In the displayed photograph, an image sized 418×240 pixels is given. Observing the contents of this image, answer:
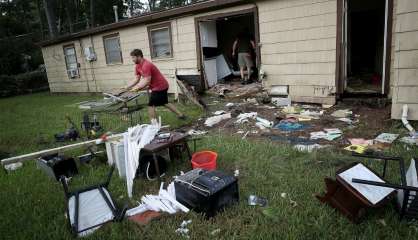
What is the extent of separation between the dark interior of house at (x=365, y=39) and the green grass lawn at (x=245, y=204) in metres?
5.42

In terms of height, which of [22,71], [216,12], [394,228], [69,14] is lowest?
[394,228]

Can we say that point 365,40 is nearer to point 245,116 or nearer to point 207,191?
point 245,116

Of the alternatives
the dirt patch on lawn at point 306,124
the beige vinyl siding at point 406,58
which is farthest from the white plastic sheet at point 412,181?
the beige vinyl siding at point 406,58

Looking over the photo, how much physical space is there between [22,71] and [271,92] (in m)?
18.8

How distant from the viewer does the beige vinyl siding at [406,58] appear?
465 centimetres

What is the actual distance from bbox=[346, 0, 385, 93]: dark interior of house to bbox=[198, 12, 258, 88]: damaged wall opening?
121 inches

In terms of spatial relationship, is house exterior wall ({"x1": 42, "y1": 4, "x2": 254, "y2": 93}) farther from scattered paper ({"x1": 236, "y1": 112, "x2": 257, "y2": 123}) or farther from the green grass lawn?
the green grass lawn

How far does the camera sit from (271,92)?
25.8 ft

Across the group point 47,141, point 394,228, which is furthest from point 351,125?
point 47,141

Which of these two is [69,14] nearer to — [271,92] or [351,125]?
[271,92]

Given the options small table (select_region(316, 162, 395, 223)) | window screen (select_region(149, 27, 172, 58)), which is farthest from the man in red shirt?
window screen (select_region(149, 27, 172, 58))

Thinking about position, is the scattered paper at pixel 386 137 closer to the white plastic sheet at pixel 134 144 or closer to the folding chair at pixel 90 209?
the white plastic sheet at pixel 134 144

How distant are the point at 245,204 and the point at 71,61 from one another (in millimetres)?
14003

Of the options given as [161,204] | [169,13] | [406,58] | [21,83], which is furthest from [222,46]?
[21,83]
